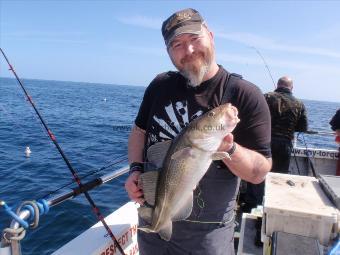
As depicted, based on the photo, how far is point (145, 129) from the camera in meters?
3.23

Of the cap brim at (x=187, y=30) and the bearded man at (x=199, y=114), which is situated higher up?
the cap brim at (x=187, y=30)

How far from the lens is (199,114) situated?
2.68m

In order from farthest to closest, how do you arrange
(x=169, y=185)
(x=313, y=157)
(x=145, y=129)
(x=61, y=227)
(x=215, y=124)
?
(x=313, y=157) < (x=61, y=227) < (x=145, y=129) < (x=169, y=185) < (x=215, y=124)

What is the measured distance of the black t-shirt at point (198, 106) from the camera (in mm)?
2553

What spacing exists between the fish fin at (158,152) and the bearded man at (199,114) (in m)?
0.22

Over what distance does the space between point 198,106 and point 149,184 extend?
70 centimetres

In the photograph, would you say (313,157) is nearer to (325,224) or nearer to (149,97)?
(325,224)

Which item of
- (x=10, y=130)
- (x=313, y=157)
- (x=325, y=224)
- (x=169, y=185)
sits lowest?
(x=10, y=130)

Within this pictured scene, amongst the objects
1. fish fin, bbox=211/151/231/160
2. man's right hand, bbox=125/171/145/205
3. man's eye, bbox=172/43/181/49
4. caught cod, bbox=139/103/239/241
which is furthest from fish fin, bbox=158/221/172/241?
man's eye, bbox=172/43/181/49

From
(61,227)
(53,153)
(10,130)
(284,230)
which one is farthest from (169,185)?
(10,130)

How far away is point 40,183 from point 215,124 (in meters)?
9.64

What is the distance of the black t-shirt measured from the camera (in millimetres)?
2553

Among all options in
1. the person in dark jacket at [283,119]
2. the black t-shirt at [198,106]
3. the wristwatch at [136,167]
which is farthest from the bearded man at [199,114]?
the person in dark jacket at [283,119]

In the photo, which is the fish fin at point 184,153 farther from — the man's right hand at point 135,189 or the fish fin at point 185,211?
the man's right hand at point 135,189
